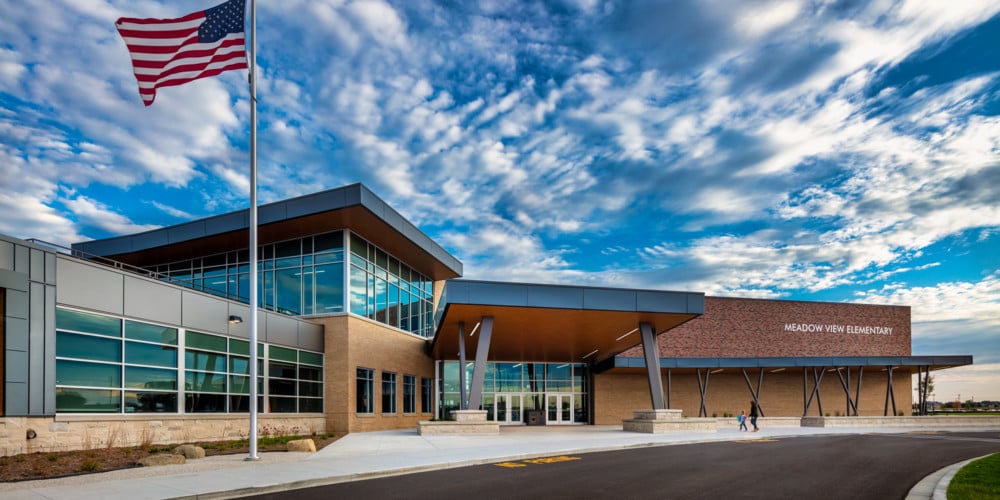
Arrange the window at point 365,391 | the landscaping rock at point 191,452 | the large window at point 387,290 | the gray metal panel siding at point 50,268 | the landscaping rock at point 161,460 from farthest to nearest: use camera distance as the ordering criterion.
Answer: the large window at point 387,290 → the window at point 365,391 → the gray metal panel siding at point 50,268 → the landscaping rock at point 191,452 → the landscaping rock at point 161,460

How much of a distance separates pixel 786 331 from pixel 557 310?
112 ft

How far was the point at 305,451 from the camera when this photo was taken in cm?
1933

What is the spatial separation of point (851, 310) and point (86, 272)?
5317 cm

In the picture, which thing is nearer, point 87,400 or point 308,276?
point 87,400

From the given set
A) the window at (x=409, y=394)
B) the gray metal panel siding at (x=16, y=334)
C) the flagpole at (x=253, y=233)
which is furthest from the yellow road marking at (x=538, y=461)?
the window at (x=409, y=394)

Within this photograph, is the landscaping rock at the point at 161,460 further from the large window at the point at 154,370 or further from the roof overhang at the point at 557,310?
the roof overhang at the point at 557,310

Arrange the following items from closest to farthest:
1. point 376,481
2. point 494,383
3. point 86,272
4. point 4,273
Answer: point 376,481 < point 4,273 < point 86,272 < point 494,383

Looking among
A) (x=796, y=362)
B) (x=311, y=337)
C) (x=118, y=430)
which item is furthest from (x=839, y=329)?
(x=118, y=430)

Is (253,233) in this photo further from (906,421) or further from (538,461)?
(906,421)

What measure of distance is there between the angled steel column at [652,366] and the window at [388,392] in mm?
13306

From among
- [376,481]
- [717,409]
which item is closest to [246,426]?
[376,481]

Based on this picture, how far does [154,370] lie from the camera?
2191 centimetres

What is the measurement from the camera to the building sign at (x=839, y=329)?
5322 cm

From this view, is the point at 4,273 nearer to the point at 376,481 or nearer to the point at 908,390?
the point at 376,481
